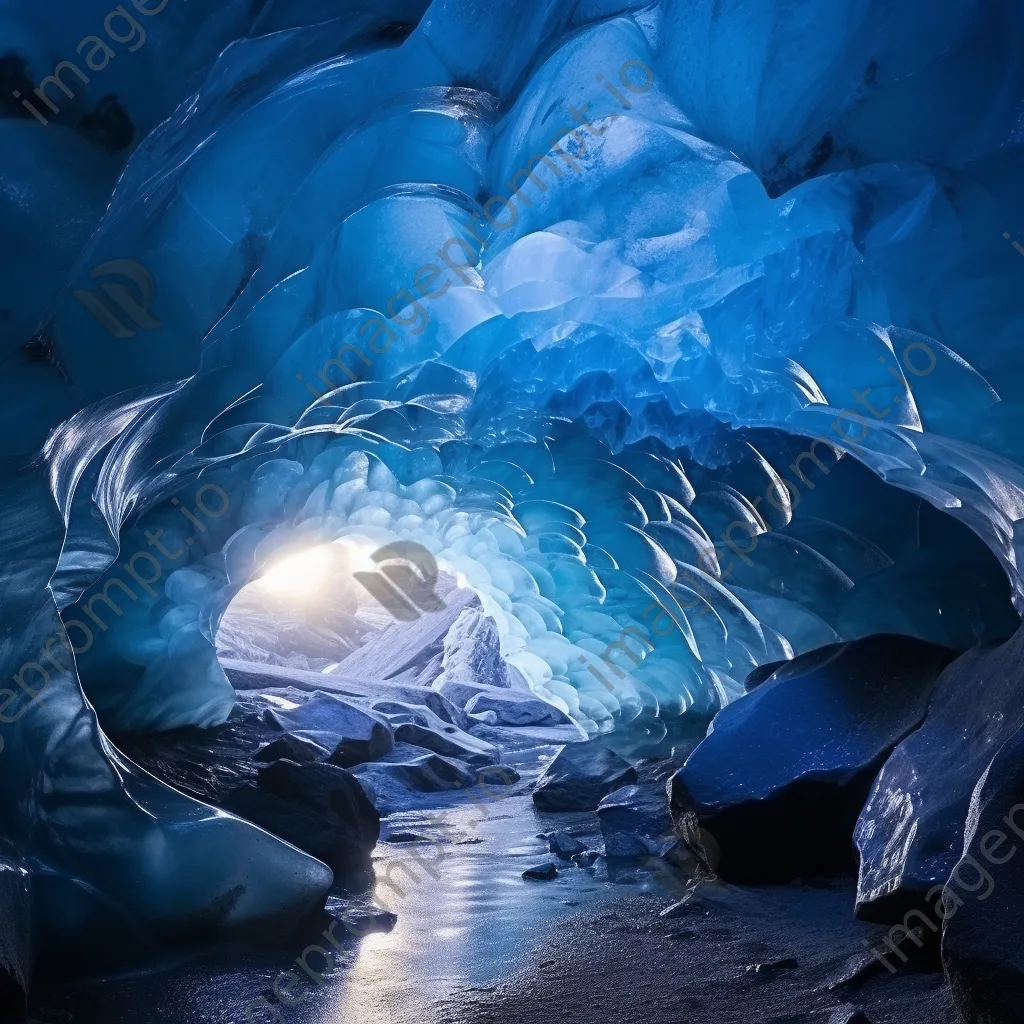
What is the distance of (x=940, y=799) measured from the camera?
3.57 m

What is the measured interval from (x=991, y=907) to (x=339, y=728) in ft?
27.1

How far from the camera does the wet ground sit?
114 inches

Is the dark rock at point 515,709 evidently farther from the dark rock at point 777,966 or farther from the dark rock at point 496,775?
the dark rock at point 777,966

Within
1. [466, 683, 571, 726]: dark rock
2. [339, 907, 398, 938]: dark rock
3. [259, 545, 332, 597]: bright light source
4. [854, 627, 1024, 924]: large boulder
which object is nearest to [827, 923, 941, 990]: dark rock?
[854, 627, 1024, 924]: large boulder

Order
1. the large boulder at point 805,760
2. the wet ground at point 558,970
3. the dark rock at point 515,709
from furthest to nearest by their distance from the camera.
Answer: the dark rock at point 515,709
the large boulder at point 805,760
the wet ground at point 558,970

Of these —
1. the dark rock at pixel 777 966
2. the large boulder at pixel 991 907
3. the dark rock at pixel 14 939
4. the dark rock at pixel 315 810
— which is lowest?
the dark rock at pixel 315 810

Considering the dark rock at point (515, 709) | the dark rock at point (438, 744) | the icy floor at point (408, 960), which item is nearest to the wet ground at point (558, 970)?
the icy floor at point (408, 960)

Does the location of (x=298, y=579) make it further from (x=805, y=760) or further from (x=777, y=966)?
(x=777, y=966)

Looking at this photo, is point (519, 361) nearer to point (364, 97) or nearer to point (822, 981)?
point (364, 97)

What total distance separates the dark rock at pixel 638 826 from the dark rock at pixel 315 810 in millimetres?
1502

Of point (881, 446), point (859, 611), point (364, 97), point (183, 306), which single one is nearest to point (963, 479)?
point (881, 446)

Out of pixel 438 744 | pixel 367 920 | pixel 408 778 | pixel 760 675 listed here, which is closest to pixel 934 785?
pixel 367 920

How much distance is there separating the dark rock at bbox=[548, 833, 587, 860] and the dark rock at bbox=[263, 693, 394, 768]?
3843mm

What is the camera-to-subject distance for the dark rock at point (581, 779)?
7.74m
